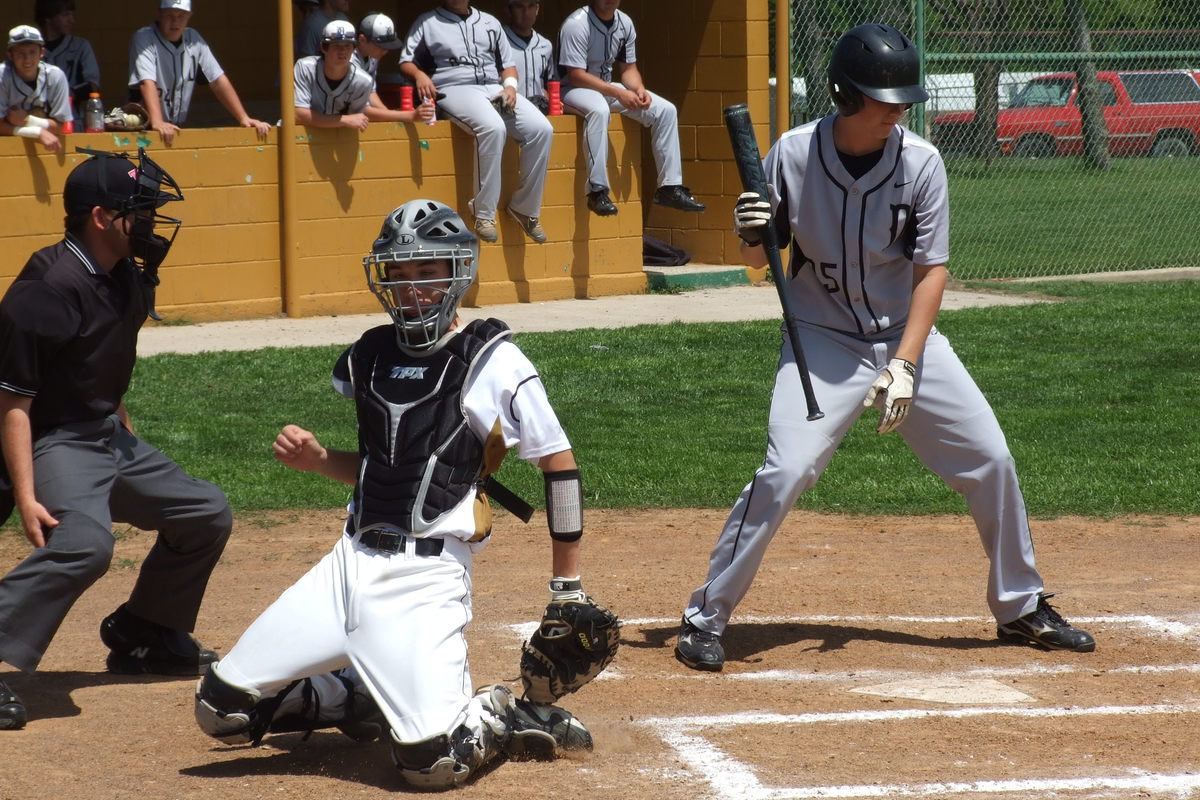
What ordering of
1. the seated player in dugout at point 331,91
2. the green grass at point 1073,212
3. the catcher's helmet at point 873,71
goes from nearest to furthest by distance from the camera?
the catcher's helmet at point 873,71
the seated player in dugout at point 331,91
the green grass at point 1073,212

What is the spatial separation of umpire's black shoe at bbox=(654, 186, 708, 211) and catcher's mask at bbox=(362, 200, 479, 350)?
939 centimetres

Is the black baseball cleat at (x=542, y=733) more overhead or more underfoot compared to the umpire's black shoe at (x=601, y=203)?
more underfoot

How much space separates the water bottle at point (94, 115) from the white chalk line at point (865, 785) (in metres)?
8.44

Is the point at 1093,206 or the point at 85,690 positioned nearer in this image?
the point at 85,690

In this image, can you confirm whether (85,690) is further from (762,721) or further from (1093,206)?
(1093,206)

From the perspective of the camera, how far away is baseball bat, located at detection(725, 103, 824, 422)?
5.07 metres

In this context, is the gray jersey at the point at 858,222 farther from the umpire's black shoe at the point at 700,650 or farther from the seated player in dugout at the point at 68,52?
the seated player in dugout at the point at 68,52

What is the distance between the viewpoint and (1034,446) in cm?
840

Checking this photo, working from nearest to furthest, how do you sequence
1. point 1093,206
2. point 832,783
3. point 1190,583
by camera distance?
point 832,783 < point 1190,583 < point 1093,206

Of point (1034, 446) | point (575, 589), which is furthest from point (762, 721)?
point (1034, 446)

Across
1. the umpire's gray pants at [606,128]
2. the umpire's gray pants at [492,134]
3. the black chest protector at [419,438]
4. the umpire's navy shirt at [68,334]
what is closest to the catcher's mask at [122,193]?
the umpire's navy shirt at [68,334]

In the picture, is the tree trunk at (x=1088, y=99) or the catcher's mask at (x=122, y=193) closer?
the catcher's mask at (x=122, y=193)

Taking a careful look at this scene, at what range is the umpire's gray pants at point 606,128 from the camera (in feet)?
43.0

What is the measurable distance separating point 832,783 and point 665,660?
48.7 inches
